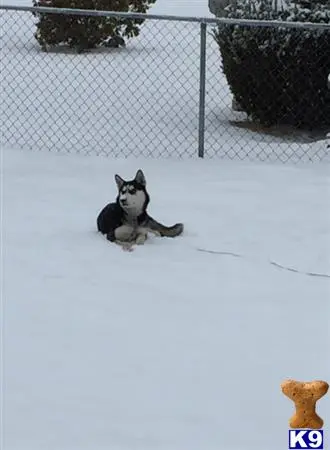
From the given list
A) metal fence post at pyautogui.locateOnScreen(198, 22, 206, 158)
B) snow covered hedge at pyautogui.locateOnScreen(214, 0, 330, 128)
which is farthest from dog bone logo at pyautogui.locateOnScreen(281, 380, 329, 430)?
snow covered hedge at pyautogui.locateOnScreen(214, 0, 330, 128)

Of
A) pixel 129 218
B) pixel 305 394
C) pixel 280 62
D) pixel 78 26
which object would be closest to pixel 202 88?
pixel 280 62

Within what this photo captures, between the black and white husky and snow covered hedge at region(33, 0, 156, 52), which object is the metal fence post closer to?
the black and white husky

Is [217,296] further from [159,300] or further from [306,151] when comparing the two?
[306,151]

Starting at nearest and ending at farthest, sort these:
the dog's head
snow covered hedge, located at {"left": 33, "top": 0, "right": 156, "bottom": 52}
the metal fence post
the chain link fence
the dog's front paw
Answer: the dog's head
the dog's front paw
the metal fence post
the chain link fence
snow covered hedge, located at {"left": 33, "top": 0, "right": 156, "bottom": 52}

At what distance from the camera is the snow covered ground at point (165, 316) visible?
14.0 feet

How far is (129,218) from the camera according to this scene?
21.2ft

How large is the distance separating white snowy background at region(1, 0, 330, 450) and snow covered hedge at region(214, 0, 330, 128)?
2036mm

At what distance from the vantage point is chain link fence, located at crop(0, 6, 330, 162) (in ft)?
32.3

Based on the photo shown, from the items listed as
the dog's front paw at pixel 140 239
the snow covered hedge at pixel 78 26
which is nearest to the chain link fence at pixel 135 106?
the snow covered hedge at pixel 78 26

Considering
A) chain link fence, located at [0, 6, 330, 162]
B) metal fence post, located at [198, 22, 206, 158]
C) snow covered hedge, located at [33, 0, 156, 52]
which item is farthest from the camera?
snow covered hedge, located at [33, 0, 156, 52]

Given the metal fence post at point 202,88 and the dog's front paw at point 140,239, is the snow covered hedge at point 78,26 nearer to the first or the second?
the metal fence post at point 202,88

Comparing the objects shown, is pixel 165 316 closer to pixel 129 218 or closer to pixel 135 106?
pixel 129 218

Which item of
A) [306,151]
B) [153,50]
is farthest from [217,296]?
[153,50]

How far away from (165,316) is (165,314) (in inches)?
1.1
